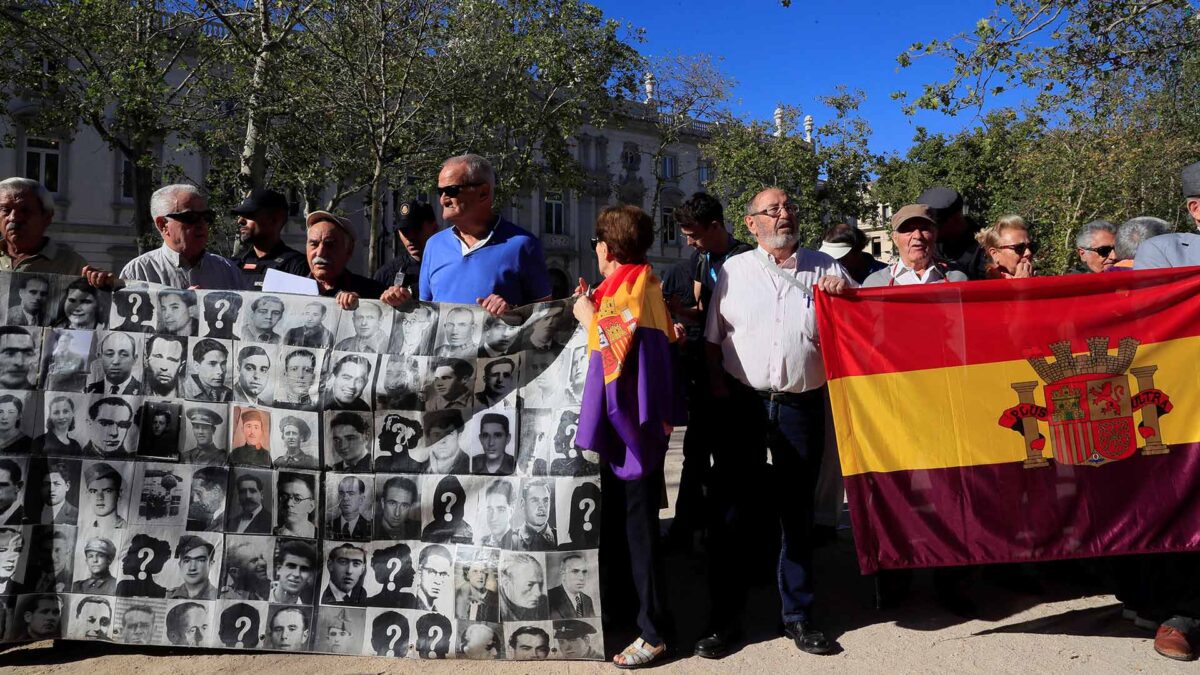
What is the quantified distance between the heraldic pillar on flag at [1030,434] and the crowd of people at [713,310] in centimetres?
69

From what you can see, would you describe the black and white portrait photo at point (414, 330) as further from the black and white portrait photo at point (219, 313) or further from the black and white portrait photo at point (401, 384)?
the black and white portrait photo at point (219, 313)

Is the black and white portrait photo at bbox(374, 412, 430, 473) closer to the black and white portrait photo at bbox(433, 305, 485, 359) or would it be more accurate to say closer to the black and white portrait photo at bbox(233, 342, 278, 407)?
the black and white portrait photo at bbox(433, 305, 485, 359)

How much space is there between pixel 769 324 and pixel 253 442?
2.31 meters

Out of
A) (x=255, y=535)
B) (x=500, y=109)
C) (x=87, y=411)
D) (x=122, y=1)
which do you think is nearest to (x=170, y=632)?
(x=255, y=535)

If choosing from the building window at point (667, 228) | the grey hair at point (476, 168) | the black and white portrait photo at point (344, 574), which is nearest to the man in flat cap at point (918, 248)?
the grey hair at point (476, 168)

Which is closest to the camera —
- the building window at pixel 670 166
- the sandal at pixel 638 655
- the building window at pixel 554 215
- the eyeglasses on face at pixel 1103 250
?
the sandal at pixel 638 655

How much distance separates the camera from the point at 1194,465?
3.75 meters

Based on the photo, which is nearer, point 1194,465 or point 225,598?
point 225,598

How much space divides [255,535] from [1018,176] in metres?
27.4

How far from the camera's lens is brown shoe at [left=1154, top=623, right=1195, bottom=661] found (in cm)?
351

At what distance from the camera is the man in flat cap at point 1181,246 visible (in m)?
3.94

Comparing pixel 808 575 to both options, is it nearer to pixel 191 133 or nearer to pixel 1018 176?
pixel 191 133

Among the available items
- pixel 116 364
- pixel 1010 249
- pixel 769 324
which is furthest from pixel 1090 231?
pixel 116 364

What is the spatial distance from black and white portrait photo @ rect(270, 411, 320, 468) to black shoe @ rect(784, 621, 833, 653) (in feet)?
7.22
